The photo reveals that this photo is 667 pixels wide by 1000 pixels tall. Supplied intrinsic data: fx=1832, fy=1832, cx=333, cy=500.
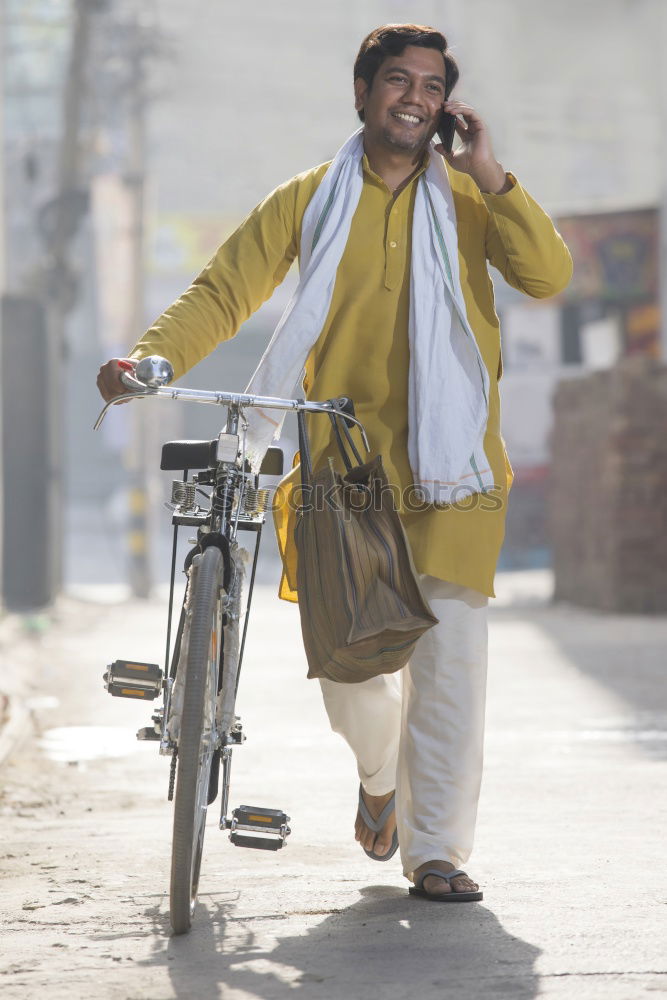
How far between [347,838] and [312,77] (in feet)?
134

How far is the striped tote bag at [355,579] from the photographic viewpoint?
3963mm

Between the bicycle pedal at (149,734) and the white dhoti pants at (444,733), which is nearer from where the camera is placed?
the bicycle pedal at (149,734)

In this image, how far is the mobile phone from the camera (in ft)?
14.4

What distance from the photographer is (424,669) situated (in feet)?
14.4

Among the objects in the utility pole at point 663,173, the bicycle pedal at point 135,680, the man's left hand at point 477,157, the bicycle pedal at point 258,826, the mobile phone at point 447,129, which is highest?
the utility pole at point 663,173

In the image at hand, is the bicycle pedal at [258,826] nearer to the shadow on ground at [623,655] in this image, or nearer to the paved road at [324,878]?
the paved road at [324,878]

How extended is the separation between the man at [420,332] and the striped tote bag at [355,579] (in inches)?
11.5

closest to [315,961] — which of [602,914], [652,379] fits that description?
[602,914]

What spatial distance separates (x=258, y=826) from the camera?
4102mm

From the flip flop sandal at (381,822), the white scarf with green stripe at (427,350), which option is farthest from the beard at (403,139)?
the flip flop sandal at (381,822)

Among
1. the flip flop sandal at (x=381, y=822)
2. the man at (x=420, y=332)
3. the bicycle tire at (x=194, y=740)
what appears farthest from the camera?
the flip flop sandal at (x=381, y=822)

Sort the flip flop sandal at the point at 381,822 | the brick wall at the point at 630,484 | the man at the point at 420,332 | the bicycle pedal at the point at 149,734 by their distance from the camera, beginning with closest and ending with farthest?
the bicycle pedal at the point at 149,734, the man at the point at 420,332, the flip flop sandal at the point at 381,822, the brick wall at the point at 630,484

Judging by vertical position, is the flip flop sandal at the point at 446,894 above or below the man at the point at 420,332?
below

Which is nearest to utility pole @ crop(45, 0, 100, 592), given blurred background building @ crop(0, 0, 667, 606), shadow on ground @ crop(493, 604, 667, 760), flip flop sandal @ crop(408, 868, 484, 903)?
blurred background building @ crop(0, 0, 667, 606)
